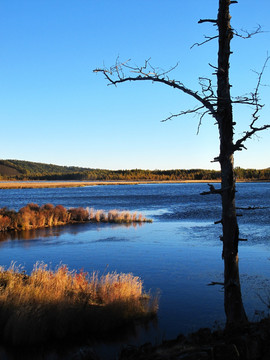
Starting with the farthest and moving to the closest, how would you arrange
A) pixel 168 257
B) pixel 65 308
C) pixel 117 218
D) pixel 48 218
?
pixel 117 218 → pixel 48 218 → pixel 168 257 → pixel 65 308

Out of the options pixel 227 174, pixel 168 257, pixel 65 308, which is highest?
pixel 227 174

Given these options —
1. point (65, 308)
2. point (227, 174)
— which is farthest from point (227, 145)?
point (65, 308)

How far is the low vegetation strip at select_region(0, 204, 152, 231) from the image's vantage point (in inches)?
1319

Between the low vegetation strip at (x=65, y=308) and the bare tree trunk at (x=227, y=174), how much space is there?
3719 mm

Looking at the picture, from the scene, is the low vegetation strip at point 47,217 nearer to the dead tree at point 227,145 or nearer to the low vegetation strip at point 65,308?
the low vegetation strip at point 65,308

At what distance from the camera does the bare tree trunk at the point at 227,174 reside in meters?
8.12

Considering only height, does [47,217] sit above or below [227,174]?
below

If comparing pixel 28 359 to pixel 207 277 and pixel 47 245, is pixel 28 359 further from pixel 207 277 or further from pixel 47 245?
pixel 47 245

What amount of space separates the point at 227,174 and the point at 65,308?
17.9 ft

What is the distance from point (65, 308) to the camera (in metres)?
10.2

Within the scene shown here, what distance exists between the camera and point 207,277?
16156 millimetres

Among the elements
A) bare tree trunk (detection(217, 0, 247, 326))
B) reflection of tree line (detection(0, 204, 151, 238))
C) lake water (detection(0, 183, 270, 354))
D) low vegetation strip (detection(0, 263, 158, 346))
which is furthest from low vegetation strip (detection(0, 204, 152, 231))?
bare tree trunk (detection(217, 0, 247, 326))

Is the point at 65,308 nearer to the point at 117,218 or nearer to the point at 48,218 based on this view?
the point at 48,218

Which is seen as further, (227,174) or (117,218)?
(117,218)
